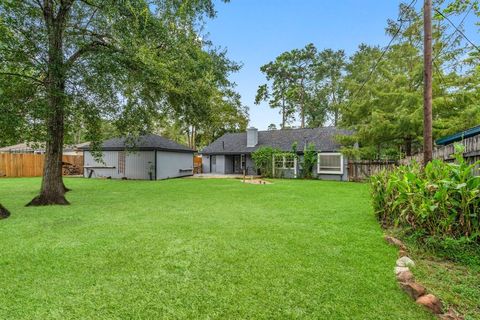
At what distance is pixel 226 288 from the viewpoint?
2836 millimetres

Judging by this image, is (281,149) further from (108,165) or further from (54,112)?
(54,112)

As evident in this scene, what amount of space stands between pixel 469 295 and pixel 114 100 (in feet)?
34.0

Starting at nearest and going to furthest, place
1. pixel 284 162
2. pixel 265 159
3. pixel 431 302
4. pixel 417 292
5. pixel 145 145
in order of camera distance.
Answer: pixel 431 302 < pixel 417 292 < pixel 145 145 < pixel 284 162 < pixel 265 159

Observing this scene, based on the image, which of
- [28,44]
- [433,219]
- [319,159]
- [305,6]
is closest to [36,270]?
[433,219]

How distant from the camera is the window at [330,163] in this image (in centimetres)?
1773

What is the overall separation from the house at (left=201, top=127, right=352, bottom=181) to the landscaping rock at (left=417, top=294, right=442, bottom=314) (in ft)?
52.0

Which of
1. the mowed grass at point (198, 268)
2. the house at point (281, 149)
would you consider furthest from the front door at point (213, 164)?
the mowed grass at point (198, 268)

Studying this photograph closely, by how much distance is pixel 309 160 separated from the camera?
60.1 ft

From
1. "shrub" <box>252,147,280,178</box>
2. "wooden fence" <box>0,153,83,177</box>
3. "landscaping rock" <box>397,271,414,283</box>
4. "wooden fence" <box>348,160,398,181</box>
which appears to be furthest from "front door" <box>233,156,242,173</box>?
"landscaping rock" <box>397,271,414,283</box>

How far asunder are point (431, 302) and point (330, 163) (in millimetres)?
16295

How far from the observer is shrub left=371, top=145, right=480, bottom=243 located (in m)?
3.58

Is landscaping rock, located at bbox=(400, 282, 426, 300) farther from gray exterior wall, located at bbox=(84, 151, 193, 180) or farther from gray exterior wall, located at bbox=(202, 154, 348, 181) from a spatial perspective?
gray exterior wall, located at bbox=(84, 151, 193, 180)

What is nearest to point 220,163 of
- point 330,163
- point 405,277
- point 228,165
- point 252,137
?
point 228,165

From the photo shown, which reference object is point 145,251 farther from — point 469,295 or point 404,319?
point 469,295
